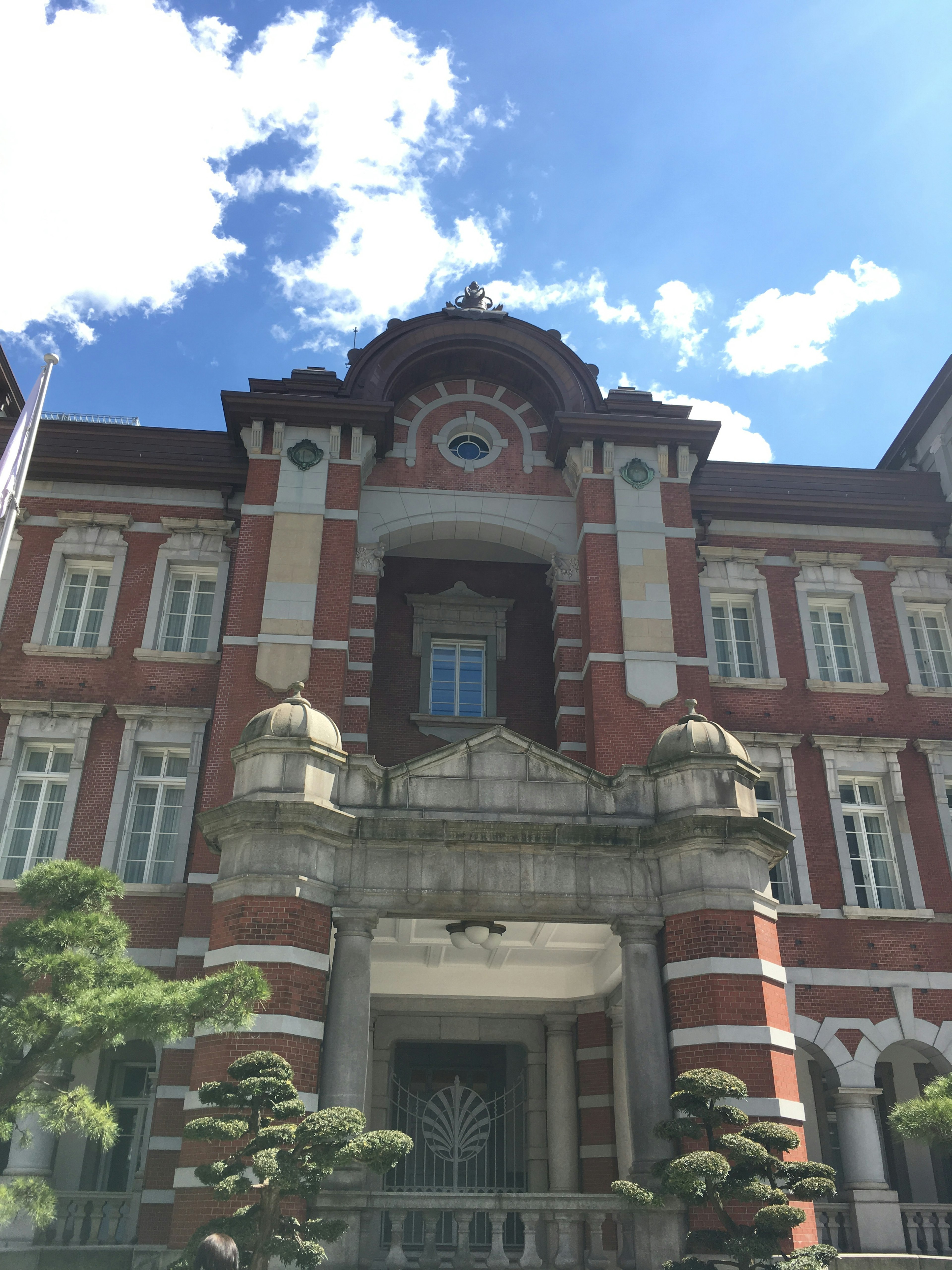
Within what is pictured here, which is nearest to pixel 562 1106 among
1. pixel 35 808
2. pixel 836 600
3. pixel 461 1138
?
pixel 461 1138

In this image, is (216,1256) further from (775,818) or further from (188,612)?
(188,612)

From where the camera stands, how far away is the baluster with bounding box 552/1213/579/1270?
1074 cm

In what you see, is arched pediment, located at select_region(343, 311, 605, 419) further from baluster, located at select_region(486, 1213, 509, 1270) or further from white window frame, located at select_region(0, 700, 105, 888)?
baluster, located at select_region(486, 1213, 509, 1270)

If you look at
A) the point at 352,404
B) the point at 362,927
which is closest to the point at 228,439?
the point at 352,404

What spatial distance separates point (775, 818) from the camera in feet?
60.0

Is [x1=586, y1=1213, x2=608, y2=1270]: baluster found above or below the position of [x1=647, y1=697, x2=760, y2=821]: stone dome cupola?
below

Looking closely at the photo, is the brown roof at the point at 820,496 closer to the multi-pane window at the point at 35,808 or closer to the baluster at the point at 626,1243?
the multi-pane window at the point at 35,808

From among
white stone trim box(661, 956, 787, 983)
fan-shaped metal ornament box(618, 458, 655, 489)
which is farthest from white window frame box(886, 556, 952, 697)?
white stone trim box(661, 956, 787, 983)

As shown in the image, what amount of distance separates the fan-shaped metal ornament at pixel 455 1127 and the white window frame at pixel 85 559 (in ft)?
30.2

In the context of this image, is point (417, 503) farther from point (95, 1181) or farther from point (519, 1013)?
point (95, 1181)

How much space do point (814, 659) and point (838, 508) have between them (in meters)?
3.17

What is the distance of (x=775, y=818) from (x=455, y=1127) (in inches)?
287

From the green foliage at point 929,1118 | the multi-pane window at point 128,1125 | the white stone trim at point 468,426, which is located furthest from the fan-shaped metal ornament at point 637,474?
the multi-pane window at point 128,1125

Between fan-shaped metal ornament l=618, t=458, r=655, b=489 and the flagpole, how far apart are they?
9908 mm
